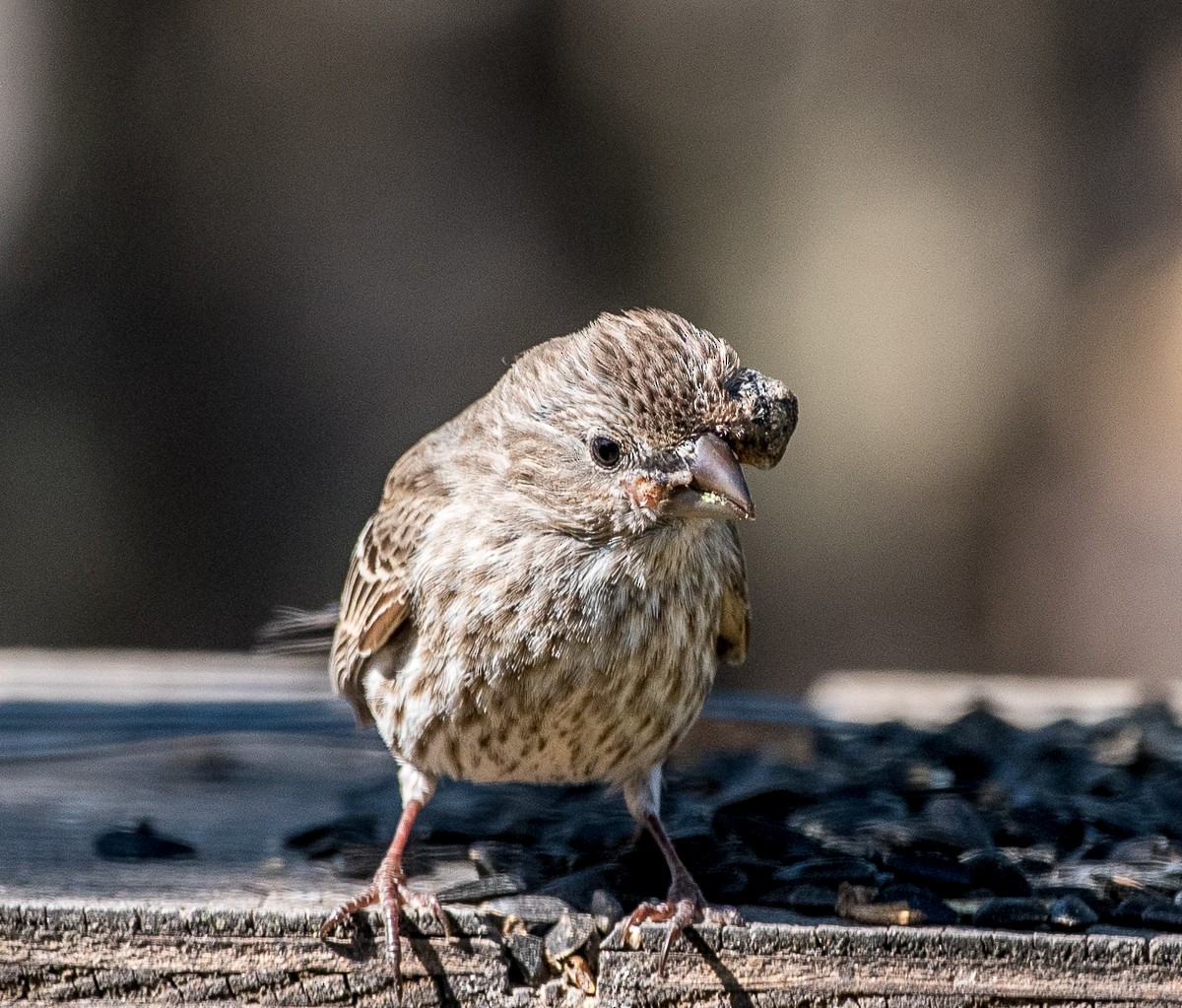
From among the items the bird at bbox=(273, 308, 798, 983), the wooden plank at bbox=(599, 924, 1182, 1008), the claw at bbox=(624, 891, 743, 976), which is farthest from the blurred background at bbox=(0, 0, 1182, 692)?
the wooden plank at bbox=(599, 924, 1182, 1008)

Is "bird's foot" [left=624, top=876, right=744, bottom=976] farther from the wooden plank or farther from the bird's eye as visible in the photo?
the bird's eye

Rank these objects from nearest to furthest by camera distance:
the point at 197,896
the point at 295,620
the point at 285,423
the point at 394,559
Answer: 1. the point at 197,896
2. the point at 394,559
3. the point at 295,620
4. the point at 285,423

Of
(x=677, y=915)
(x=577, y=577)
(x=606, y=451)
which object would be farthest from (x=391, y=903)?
(x=606, y=451)

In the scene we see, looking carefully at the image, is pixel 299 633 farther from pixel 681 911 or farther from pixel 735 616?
pixel 681 911

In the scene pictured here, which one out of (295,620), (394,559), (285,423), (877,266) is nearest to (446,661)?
(394,559)

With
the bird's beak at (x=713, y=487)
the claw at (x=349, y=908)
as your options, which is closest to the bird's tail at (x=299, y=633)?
the claw at (x=349, y=908)

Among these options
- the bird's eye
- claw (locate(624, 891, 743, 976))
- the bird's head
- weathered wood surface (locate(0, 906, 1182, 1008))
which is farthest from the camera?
the bird's eye

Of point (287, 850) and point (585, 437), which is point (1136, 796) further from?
point (287, 850)
